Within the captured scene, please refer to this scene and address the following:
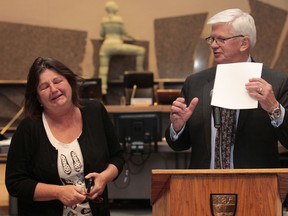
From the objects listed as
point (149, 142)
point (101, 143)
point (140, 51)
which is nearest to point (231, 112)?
point (101, 143)

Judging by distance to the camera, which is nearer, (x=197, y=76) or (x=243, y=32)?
(x=243, y=32)

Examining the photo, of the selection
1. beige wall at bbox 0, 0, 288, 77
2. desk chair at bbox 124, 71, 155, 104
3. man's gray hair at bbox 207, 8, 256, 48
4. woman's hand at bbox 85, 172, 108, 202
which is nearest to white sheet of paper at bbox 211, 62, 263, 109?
man's gray hair at bbox 207, 8, 256, 48

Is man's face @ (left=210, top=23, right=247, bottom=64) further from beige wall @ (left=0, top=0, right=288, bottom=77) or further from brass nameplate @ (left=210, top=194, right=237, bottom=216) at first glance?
beige wall @ (left=0, top=0, right=288, bottom=77)

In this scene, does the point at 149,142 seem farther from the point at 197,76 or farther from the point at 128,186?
the point at 197,76

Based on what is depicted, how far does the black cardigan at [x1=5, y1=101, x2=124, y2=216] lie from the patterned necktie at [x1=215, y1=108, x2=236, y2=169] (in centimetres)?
49

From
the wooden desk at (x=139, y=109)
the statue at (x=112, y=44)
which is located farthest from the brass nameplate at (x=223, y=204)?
the statue at (x=112, y=44)

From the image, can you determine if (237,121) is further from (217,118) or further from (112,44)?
(112,44)

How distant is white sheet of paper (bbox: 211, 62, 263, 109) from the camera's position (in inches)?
71.0

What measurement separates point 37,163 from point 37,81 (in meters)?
0.35

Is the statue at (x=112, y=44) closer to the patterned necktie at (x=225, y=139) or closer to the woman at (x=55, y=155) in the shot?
the woman at (x=55, y=155)

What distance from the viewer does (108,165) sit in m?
2.12

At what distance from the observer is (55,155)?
1993 millimetres

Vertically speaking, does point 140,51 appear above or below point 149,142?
above

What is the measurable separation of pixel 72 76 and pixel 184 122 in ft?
1.77
